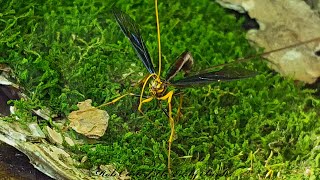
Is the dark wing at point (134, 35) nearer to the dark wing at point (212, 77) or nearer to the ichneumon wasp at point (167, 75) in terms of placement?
the ichneumon wasp at point (167, 75)

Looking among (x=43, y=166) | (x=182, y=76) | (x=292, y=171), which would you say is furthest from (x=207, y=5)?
(x=43, y=166)

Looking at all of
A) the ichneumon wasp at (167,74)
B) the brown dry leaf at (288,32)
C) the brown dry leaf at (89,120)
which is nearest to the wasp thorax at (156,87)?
the ichneumon wasp at (167,74)

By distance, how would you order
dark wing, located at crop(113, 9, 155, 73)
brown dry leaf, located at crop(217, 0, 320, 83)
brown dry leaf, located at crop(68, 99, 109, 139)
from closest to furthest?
brown dry leaf, located at crop(68, 99, 109, 139)
dark wing, located at crop(113, 9, 155, 73)
brown dry leaf, located at crop(217, 0, 320, 83)

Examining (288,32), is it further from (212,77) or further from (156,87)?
(156,87)

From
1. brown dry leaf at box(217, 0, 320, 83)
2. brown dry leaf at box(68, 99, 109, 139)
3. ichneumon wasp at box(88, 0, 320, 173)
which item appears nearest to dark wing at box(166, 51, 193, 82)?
ichneumon wasp at box(88, 0, 320, 173)

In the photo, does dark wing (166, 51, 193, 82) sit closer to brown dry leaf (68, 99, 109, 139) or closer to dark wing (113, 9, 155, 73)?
dark wing (113, 9, 155, 73)

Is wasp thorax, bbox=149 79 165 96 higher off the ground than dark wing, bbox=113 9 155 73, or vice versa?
dark wing, bbox=113 9 155 73

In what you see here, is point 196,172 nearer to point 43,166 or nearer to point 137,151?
point 137,151
